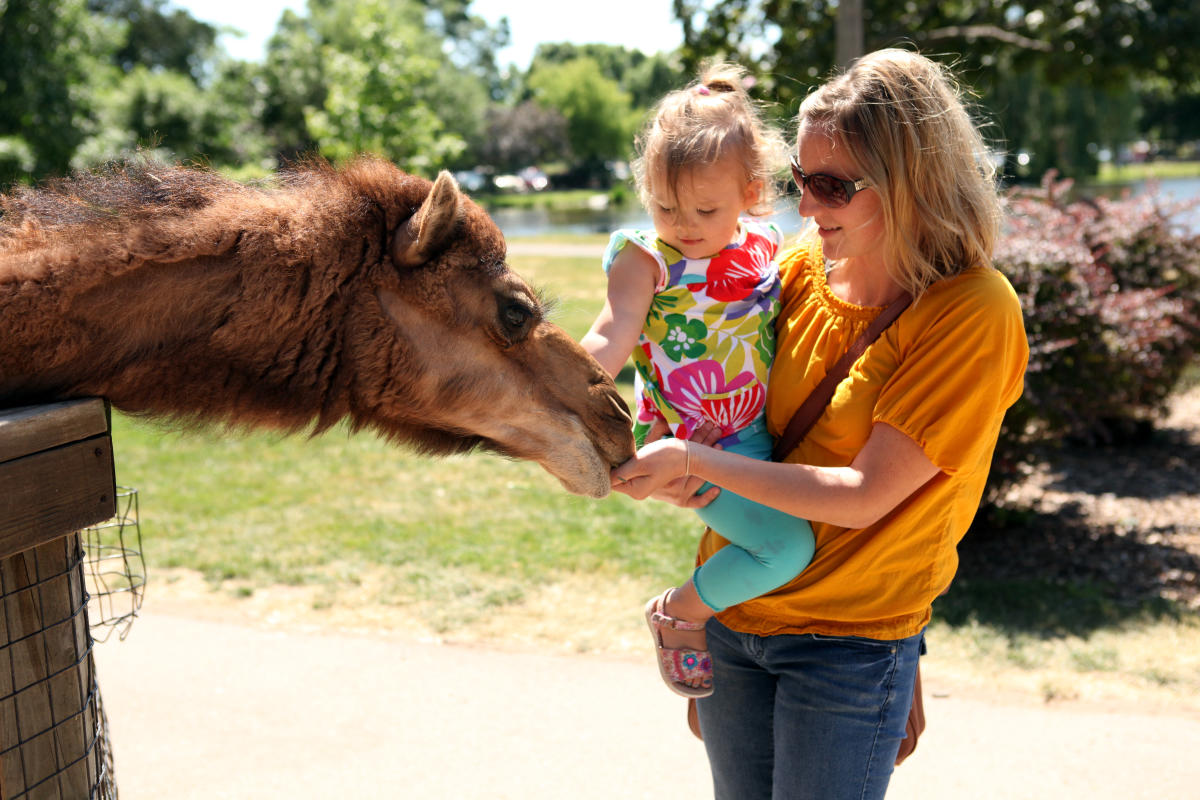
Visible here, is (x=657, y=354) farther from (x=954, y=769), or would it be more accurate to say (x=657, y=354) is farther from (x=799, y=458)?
(x=954, y=769)

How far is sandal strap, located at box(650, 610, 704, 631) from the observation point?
2836mm

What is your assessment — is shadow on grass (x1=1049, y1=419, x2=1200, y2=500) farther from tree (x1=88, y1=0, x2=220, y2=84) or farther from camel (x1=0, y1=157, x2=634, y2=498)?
tree (x1=88, y1=0, x2=220, y2=84)

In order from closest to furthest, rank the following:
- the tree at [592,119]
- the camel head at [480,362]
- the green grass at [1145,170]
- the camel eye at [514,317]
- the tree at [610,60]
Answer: the camel head at [480,362]
the camel eye at [514,317]
the green grass at [1145,170]
the tree at [592,119]
the tree at [610,60]

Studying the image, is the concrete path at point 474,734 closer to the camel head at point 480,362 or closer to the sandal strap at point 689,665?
the sandal strap at point 689,665

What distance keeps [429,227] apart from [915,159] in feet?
3.92

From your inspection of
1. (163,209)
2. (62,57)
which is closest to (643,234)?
(163,209)

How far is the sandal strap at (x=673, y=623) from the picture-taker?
2.84m

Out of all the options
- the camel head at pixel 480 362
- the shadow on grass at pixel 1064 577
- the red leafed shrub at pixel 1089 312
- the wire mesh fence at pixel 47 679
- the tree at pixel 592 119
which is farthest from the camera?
the tree at pixel 592 119

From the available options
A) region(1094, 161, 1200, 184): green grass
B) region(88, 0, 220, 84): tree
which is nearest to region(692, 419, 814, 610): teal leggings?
region(1094, 161, 1200, 184): green grass

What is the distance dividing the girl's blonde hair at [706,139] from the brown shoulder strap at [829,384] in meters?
0.68

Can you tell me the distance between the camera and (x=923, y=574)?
2.43 metres

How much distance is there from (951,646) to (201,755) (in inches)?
169

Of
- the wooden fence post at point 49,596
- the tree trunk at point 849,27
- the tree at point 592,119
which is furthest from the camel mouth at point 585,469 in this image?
the tree at point 592,119

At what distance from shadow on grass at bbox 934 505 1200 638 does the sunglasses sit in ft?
15.0
